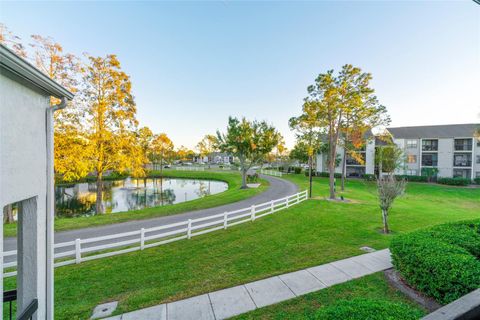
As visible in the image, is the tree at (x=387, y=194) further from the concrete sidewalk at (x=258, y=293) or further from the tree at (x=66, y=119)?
the tree at (x=66, y=119)

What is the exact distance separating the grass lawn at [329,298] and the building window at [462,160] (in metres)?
47.2

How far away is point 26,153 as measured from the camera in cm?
310

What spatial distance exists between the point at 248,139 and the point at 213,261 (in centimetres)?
1895

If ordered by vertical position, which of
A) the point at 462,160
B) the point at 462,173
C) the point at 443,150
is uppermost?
the point at 443,150

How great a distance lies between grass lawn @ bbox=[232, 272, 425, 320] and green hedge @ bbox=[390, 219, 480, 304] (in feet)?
1.98

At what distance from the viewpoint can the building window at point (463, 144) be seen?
119ft

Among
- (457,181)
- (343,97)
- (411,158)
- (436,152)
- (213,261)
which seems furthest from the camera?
(411,158)

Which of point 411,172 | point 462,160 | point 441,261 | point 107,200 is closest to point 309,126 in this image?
point 441,261

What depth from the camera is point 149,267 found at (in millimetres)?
6859

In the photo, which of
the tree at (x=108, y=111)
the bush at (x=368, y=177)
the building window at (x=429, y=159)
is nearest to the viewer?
the tree at (x=108, y=111)

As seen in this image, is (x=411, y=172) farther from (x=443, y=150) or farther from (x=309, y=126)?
(x=309, y=126)

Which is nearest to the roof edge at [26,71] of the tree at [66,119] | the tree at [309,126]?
the tree at [66,119]

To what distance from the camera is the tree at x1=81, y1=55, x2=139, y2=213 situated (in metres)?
13.5

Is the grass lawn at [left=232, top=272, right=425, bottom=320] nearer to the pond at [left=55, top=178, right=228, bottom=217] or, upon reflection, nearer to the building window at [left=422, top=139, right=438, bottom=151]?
the pond at [left=55, top=178, right=228, bottom=217]
